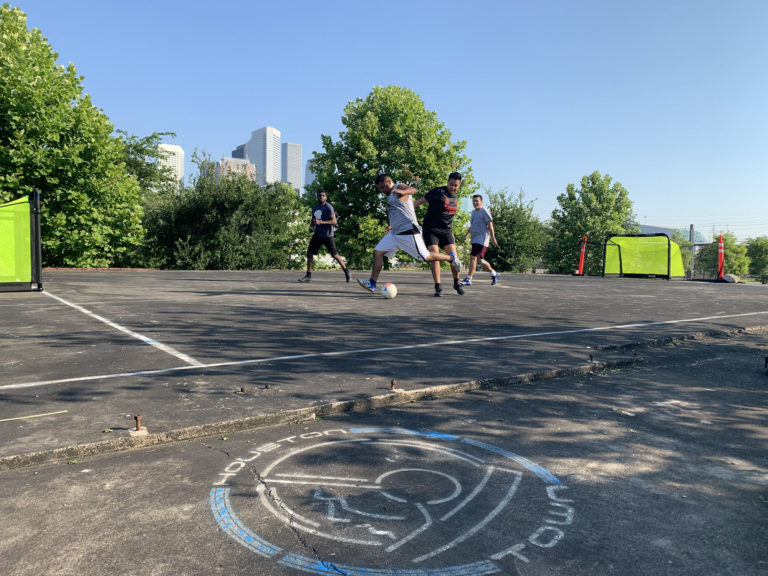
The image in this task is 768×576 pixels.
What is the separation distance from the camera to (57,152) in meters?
20.8

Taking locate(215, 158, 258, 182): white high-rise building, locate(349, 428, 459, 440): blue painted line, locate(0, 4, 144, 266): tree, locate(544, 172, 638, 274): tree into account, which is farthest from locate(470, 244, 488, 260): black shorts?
locate(544, 172, 638, 274): tree

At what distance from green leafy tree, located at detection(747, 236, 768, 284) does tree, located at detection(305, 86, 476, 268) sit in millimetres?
101778

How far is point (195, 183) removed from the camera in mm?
27453

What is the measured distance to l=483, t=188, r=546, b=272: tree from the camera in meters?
39.7

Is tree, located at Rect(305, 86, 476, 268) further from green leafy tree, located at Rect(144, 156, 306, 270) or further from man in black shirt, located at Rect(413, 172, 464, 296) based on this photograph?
man in black shirt, located at Rect(413, 172, 464, 296)

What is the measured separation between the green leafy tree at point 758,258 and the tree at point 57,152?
122m

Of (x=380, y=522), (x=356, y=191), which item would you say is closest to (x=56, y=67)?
(x=356, y=191)

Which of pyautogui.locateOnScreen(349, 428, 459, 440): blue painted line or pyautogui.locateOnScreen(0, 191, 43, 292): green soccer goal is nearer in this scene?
pyautogui.locateOnScreen(349, 428, 459, 440): blue painted line

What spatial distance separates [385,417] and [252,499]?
1356 mm

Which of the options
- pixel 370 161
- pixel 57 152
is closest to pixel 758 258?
pixel 370 161

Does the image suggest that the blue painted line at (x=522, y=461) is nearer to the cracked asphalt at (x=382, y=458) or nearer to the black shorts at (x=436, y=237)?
the cracked asphalt at (x=382, y=458)

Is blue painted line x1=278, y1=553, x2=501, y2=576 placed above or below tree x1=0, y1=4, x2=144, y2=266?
below

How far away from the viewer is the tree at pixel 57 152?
20.5 meters

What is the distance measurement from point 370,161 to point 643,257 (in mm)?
19200
